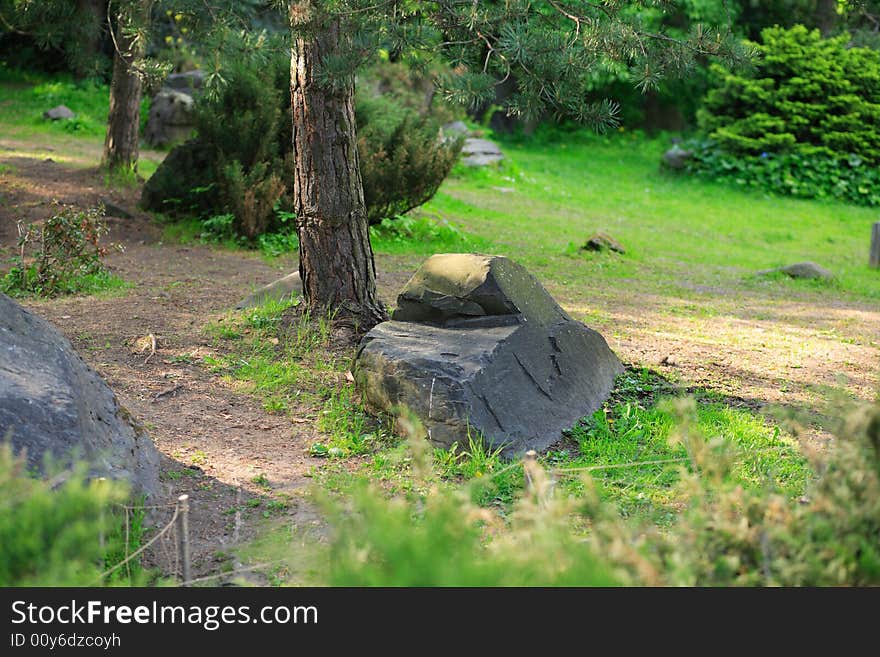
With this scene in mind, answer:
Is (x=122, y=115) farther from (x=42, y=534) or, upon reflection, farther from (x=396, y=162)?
(x=42, y=534)

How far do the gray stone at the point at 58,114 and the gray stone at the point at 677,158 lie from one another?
1018 cm

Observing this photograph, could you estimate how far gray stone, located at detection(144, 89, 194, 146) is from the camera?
45.3 feet

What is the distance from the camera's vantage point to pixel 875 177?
16.1m

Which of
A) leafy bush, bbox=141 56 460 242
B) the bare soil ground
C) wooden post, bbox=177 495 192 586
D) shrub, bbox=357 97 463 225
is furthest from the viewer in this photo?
shrub, bbox=357 97 463 225

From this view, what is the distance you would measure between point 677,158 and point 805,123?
2.24 meters

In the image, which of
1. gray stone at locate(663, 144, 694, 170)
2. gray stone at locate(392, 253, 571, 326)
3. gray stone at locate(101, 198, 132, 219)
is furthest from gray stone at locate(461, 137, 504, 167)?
gray stone at locate(392, 253, 571, 326)

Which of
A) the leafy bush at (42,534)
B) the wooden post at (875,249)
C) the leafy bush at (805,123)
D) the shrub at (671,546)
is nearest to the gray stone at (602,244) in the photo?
the wooden post at (875,249)

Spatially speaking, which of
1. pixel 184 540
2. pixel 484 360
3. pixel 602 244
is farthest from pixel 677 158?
pixel 184 540

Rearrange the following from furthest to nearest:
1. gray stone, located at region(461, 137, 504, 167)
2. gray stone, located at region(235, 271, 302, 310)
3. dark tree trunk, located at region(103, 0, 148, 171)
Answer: gray stone, located at region(461, 137, 504, 167) < dark tree trunk, located at region(103, 0, 148, 171) < gray stone, located at region(235, 271, 302, 310)

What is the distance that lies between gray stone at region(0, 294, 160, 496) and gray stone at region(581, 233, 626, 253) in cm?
689

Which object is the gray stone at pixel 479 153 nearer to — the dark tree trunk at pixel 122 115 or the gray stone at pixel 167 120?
the gray stone at pixel 167 120

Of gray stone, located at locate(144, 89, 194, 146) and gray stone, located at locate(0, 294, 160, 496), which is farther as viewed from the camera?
gray stone, located at locate(144, 89, 194, 146)

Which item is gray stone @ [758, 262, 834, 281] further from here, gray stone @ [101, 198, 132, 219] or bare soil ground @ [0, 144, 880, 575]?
gray stone @ [101, 198, 132, 219]

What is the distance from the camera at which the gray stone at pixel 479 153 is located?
625 inches
